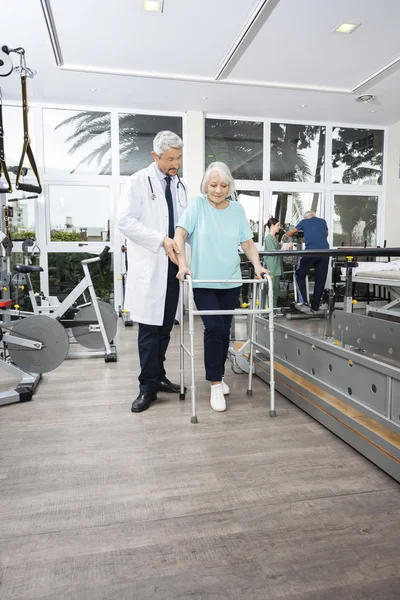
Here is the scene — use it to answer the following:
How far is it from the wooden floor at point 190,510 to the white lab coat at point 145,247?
2.02ft

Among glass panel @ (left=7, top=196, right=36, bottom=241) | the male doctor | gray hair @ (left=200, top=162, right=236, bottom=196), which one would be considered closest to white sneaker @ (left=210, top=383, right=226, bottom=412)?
the male doctor

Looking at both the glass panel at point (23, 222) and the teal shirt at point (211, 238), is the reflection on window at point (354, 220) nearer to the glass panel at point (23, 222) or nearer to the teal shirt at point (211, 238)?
the glass panel at point (23, 222)

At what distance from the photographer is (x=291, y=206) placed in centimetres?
775

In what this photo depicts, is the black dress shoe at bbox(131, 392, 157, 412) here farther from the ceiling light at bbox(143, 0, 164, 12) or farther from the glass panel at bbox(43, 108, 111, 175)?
the glass panel at bbox(43, 108, 111, 175)

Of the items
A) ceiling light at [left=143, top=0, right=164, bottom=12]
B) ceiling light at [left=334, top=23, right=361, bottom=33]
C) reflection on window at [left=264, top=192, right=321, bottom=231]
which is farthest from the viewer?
reflection on window at [left=264, top=192, right=321, bottom=231]

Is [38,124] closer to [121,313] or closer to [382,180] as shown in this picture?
[121,313]

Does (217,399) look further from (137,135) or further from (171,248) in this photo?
(137,135)

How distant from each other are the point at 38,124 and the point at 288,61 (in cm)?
389

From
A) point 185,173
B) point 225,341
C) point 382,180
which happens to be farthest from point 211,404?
point 382,180

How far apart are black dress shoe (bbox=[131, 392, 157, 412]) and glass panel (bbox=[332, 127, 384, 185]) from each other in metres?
6.50

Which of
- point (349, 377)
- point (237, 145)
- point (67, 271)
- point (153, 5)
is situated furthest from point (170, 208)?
point (237, 145)

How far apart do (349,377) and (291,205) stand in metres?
6.05

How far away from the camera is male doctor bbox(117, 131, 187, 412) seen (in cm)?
241

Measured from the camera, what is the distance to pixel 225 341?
2639 millimetres
